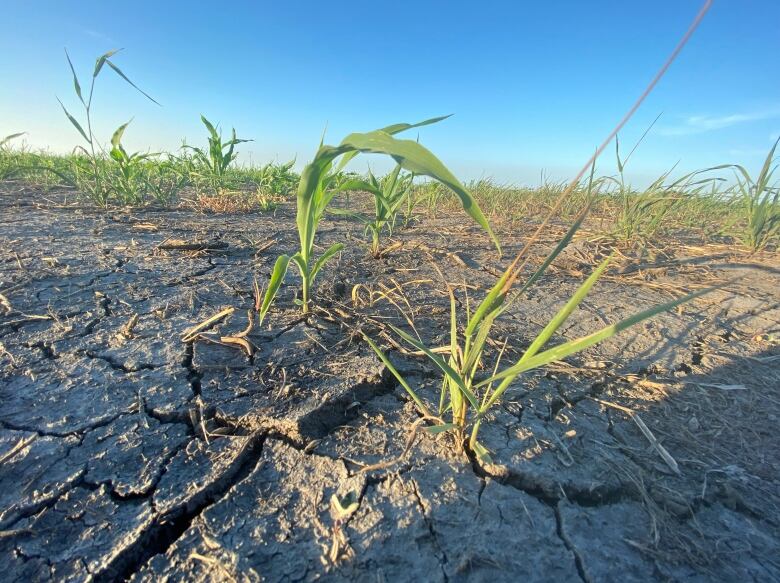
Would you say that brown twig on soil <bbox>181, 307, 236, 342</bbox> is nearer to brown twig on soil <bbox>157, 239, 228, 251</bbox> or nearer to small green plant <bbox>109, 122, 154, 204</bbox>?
brown twig on soil <bbox>157, 239, 228, 251</bbox>

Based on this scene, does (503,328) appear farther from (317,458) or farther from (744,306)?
(744,306)

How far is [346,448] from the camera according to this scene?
0.95 metres

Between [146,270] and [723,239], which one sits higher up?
[723,239]

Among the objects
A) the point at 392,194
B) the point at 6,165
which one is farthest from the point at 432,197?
the point at 6,165

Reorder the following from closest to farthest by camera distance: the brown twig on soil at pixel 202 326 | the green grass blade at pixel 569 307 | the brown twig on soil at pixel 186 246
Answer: the green grass blade at pixel 569 307, the brown twig on soil at pixel 202 326, the brown twig on soil at pixel 186 246

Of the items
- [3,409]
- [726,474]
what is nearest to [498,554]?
[726,474]

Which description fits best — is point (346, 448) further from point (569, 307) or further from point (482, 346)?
point (569, 307)

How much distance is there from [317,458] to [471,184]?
4.02 m

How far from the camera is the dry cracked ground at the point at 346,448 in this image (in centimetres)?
74

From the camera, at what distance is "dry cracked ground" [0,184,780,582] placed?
0.74 m

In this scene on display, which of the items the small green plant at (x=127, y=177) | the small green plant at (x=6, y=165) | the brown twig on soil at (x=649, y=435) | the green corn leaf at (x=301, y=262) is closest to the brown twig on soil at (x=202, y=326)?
the green corn leaf at (x=301, y=262)

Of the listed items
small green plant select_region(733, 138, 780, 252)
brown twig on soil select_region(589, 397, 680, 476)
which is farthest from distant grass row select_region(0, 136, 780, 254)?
brown twig on soil select_region(589, 397, 680, 476)

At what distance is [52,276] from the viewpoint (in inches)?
64.6

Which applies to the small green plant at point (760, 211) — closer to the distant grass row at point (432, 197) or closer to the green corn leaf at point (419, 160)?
the distant grass row at point (432, 197)
